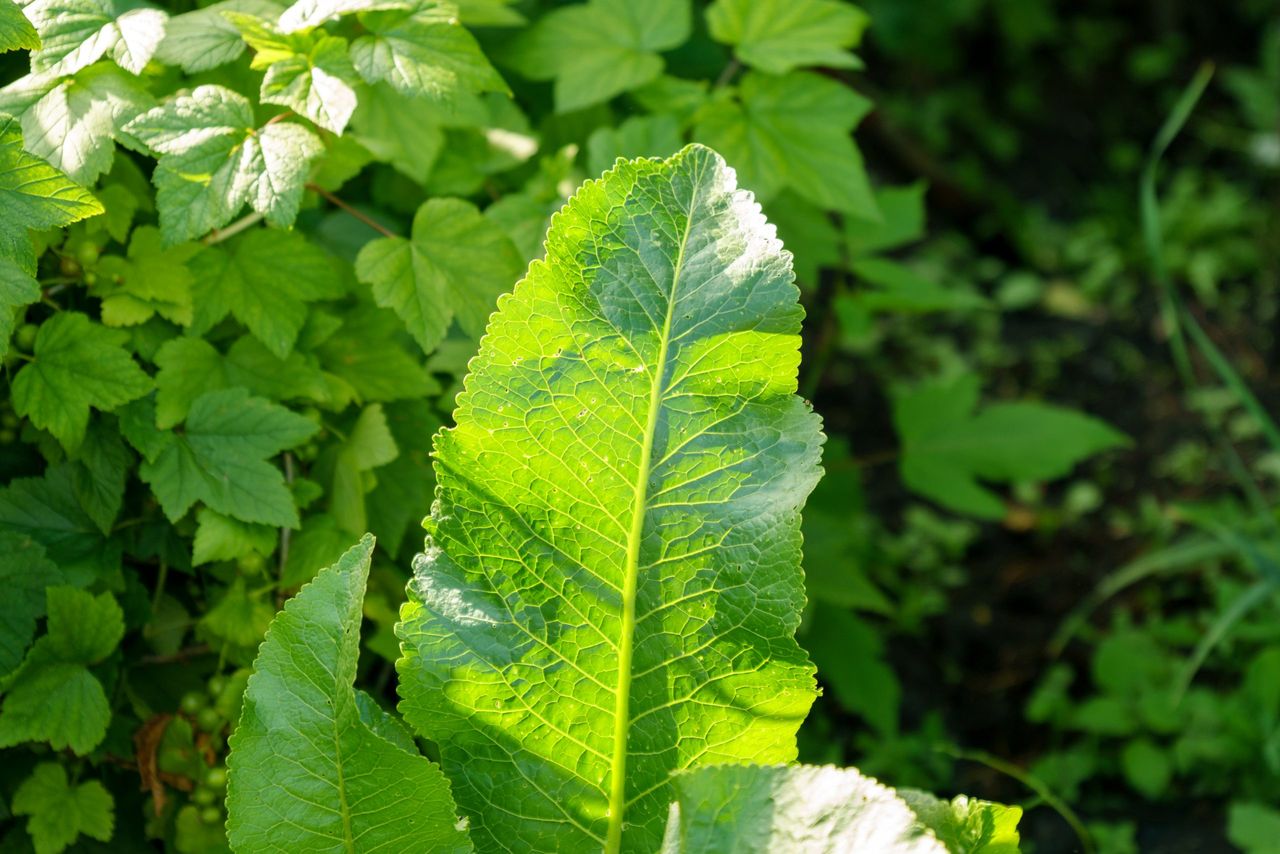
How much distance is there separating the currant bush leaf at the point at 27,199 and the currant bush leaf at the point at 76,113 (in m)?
0.08

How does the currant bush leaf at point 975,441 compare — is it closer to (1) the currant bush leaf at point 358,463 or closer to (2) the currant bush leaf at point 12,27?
(1) the currant bush leaf at point 358,463

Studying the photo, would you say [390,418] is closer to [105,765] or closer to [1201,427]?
[105,765]

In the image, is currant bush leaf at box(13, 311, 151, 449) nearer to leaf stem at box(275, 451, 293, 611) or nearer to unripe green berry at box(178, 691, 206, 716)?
leaf stem at box(275, 451, 293, 611)

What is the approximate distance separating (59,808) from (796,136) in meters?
→ 1.33

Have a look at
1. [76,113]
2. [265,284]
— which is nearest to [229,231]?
[265,284]

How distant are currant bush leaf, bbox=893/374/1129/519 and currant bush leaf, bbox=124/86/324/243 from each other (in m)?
1.46

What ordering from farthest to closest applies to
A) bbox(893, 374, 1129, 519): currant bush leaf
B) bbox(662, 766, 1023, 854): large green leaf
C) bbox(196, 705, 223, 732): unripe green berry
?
bbox(893, 374, 1129, 519): currant bush leaf
bbox(196, 705, 223, 732): unripe green berry
bbox(662, 766, 1023, 854): large green leaf

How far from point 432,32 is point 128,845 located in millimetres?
1025

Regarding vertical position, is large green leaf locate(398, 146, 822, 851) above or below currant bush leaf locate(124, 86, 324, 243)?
below

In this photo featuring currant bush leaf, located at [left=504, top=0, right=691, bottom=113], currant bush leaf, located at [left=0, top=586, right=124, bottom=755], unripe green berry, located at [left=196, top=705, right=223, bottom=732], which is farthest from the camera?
currant bush leaf, located at [left=504, top=0, right=691, bottom=113]

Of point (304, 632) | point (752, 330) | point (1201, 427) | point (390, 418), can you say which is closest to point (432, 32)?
point (390, 418)

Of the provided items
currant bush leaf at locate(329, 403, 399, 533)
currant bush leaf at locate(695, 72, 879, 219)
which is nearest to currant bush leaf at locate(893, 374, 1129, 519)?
currant bush leaf at locate(695, 72, 879, 219)

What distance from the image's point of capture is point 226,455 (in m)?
1.36

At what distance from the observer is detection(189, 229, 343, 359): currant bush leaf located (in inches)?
55.9
